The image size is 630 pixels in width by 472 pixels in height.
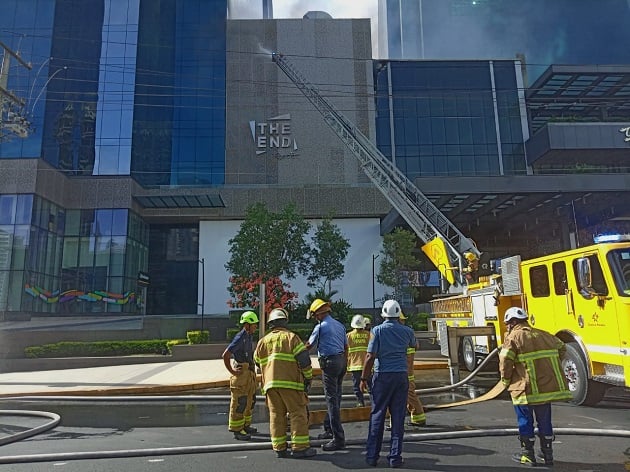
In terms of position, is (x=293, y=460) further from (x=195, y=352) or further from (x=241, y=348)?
(x=195, y=352)

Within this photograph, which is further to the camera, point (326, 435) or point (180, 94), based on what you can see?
point (180, 94)

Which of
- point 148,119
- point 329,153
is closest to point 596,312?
point 329,153

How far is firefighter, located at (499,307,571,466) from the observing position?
475 centimetres

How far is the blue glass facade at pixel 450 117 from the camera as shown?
41.7 m

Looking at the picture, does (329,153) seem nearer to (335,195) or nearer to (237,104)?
(335,195)

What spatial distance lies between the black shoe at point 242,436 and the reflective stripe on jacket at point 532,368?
3288 mm

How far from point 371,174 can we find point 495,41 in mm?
→ 72395

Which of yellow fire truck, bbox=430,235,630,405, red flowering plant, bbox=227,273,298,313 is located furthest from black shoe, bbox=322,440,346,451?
red flowering plant, bbox=227,273,298,313

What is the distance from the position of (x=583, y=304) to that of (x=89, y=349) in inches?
683

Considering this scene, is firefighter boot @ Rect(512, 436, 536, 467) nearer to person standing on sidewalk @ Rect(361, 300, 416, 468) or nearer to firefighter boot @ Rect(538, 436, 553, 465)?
firefighter boot @ Rect(538, 436, 553, 465)

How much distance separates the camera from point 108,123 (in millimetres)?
37031

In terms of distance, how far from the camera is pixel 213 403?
980cm

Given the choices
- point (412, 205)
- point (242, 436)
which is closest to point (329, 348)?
point (242, 436)

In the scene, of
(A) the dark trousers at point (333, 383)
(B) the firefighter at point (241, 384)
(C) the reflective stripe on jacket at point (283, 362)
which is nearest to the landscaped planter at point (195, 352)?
(B) the firefighter at point (241, 384)
